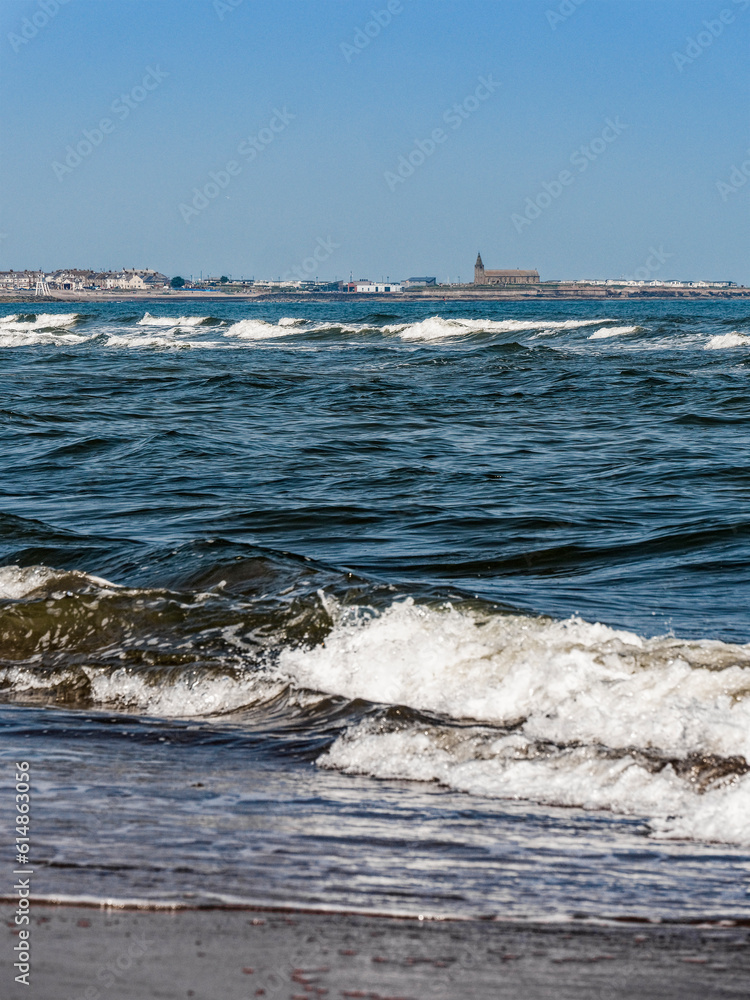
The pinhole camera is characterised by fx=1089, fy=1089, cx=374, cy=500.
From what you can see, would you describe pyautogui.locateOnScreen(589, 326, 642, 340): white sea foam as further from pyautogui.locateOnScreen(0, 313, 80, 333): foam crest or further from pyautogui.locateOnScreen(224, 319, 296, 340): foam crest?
pyautogui.locateOnScreen(0, 313, 80, 333): foam crest

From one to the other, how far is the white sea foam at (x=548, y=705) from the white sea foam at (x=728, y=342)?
30393 mm

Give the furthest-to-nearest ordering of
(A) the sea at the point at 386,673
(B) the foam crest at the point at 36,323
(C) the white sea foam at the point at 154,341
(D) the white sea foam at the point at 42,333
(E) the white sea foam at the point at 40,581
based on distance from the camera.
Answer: (B) the foam crest at the point at 36,323, (D) the white sea foam at the point at 42,333, (C) the white sea foam at the point at 154,341, (E) the white sea foam at the point at 40,581, (A) the sea at the point at 386,673

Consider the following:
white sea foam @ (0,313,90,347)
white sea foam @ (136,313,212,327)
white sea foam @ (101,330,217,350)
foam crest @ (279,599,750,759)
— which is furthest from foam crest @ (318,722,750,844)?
white sea foam @ (136,313,212,327)

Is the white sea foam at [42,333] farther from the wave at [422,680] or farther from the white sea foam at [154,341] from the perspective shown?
the wave at [422,680]

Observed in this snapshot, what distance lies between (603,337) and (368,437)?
28640 mm

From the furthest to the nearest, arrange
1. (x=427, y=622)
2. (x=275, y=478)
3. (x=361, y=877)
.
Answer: (x=275, y=478) → (x=427, y=622) → (x=361, y=877)

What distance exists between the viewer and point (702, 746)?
4.45 m

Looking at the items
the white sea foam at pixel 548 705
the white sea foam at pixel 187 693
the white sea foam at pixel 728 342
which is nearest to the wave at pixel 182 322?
the white sea foam at pixel 728 342

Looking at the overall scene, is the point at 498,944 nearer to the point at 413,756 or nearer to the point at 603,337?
the point at 413,756

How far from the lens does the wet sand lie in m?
2.60

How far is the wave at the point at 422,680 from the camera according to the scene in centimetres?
427

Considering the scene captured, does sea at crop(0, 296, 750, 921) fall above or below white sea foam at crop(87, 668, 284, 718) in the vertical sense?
above

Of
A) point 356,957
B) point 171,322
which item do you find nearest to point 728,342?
point 356,957

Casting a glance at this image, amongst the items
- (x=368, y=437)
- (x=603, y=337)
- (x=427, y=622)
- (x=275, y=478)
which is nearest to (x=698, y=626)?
(x=427, y=622)
